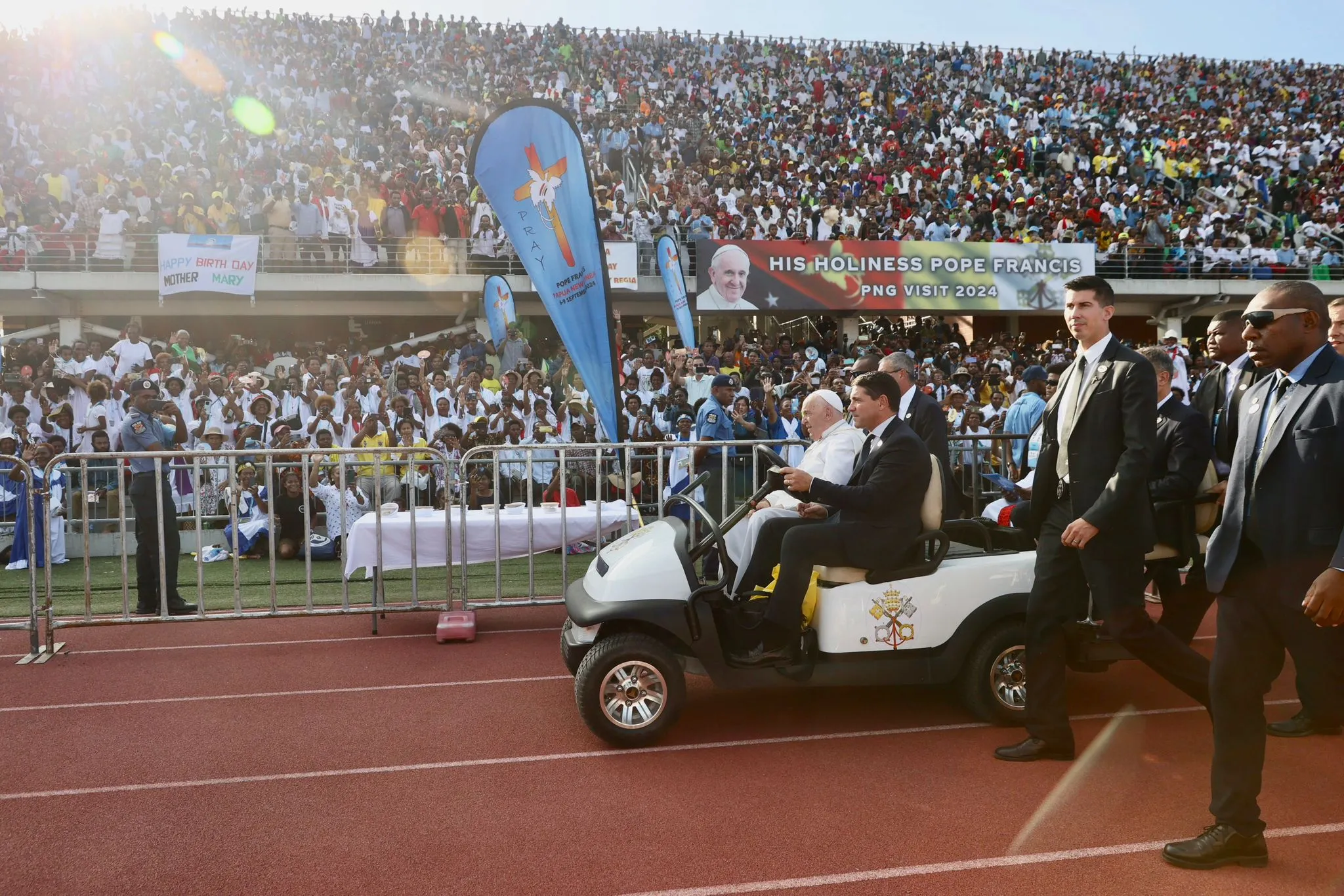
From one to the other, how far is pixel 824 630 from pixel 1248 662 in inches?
71.2

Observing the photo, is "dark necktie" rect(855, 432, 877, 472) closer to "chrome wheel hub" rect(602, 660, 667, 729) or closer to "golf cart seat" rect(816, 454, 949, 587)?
"golf cart seat" rect(816, 454, 949, 587)

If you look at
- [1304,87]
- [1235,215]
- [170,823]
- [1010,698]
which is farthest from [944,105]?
[170,823]

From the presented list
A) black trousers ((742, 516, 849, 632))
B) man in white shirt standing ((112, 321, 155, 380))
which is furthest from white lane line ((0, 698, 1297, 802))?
man in white shirt standing ((112, 321, 155, 380))

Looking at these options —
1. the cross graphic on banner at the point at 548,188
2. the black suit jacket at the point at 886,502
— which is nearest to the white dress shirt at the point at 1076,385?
the black suit jacket at the point at 886,502

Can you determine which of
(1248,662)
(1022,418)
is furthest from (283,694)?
(1022,418)

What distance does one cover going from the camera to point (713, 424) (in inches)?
367

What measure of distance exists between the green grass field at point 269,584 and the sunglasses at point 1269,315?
525 centimetres

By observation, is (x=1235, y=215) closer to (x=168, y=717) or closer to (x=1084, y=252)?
(x=1084, y=252)

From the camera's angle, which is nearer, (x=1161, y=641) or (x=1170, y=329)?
(x=1161, y=641)

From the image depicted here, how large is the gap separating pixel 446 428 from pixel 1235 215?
22782 millimetres

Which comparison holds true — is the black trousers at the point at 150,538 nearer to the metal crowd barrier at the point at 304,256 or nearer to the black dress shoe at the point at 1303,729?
the black dress shoe at the point at 1303,729

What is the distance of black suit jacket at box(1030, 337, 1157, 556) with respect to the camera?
3.77 meters

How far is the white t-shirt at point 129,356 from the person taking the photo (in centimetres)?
1468

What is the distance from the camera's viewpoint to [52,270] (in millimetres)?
19516
